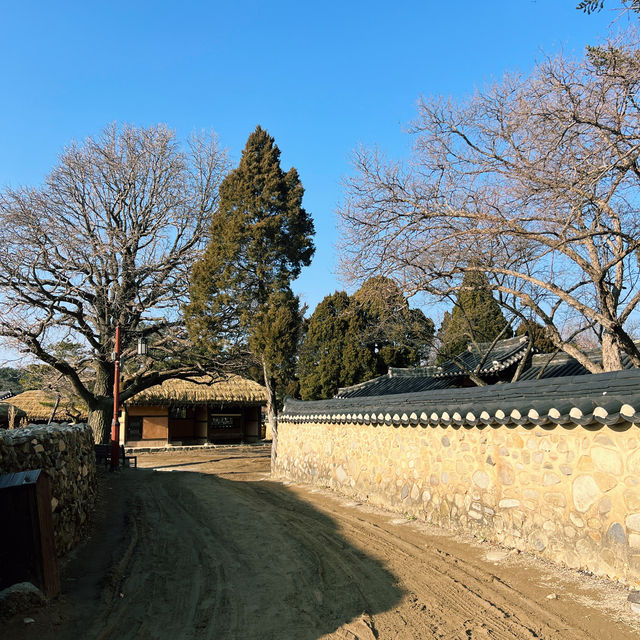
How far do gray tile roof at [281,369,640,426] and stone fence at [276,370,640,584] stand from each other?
0.04ft

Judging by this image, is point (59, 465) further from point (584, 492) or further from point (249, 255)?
point (249, 255)

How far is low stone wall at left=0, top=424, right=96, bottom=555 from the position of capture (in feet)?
16.4

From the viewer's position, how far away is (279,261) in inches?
661

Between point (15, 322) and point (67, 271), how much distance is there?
7.97ft

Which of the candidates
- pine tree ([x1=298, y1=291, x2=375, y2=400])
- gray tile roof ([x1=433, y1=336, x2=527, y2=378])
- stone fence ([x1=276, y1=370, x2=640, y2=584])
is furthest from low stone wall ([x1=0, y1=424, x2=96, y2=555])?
pine tree ([x1=298, y1=291, x2=375, y2=400])

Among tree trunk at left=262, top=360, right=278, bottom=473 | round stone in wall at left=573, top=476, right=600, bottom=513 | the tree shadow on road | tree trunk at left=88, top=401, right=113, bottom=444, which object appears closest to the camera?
the tree shadow on road

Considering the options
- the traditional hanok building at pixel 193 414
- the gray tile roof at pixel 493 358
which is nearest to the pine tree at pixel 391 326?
the gray tile roof at pixel 493 358

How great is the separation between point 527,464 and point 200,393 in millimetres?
23918

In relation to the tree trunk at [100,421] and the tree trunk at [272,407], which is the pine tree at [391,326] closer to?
the tree trunk at [272,407]

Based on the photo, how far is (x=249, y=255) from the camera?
16.4 metres

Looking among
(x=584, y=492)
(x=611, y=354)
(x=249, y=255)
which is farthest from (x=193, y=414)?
(x=584, y=492)

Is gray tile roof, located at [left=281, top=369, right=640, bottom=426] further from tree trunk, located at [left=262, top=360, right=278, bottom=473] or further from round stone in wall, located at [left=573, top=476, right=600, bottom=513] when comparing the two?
tree trunk, located at [left=262, top=360, right=278, bottom=473]

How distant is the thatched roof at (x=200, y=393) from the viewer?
26.2 metres

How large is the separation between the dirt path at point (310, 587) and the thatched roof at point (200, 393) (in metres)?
18.2
